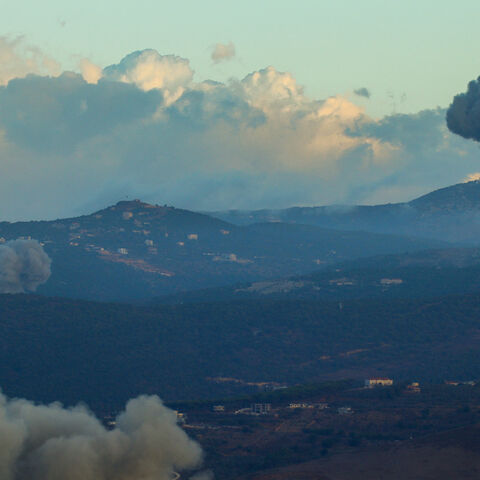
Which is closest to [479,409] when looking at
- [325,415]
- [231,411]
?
A: [325,415]

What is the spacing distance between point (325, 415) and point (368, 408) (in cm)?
624

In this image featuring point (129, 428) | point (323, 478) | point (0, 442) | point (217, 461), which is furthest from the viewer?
point (217, 461)

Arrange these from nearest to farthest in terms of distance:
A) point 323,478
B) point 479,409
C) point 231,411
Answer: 1. point 323,478
2. point 479,409
3. point 231,411

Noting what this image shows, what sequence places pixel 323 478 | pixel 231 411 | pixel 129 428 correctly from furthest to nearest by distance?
pixel 231 411, pixel 323 478, pixel 129 428

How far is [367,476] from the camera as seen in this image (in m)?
157

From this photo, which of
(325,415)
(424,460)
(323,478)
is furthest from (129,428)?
(325,415)

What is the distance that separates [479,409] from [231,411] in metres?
34.1

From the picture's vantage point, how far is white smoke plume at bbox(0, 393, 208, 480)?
123 metres

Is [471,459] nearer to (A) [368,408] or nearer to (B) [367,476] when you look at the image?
(B) [367,476]

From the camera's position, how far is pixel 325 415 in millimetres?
194250

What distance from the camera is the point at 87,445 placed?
125875mm

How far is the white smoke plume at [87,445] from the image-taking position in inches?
4843

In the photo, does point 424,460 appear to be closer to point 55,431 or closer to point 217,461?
point 217,461

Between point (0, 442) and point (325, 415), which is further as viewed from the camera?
point (325, 415)
